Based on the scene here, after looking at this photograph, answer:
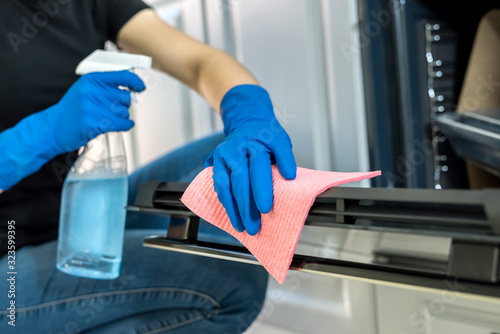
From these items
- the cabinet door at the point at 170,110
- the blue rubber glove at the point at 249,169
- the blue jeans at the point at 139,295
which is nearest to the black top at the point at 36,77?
the blue jeans at the point at 139,295

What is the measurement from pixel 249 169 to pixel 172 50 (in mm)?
700

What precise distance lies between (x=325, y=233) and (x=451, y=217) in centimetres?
35

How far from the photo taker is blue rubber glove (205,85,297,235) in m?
0.64

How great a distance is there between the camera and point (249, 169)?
2.23ft

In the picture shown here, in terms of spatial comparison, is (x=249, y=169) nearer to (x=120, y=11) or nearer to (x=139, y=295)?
(x=139, y=295)

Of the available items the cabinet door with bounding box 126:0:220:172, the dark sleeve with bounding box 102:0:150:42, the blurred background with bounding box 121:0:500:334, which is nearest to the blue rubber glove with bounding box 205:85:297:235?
the blurred background with bounding box 121:0:500:334

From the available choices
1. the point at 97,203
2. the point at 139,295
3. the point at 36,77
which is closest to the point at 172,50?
the point at 36,77

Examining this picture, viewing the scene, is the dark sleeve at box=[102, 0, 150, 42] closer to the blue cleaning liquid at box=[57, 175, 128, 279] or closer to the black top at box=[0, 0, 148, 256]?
the black top at box=[0, 0, 148, 256]

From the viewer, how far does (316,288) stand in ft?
4.73

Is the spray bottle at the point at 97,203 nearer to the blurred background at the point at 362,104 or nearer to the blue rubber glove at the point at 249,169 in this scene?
the blue rubber glove at the point at 249,169

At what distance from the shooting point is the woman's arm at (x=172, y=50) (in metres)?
1.20

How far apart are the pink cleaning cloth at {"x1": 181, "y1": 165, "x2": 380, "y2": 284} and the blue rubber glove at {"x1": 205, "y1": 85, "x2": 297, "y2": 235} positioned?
0.01 metres

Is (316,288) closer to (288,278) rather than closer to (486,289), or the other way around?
(288,278)

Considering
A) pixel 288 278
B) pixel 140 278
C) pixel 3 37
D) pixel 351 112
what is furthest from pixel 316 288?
pixel 3 37
